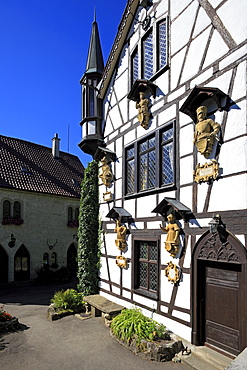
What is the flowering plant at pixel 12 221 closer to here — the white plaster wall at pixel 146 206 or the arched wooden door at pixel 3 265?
the arched wooden door at pixel 3 265

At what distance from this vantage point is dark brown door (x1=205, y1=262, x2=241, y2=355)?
6.01 meters

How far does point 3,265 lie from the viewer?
17.6 m

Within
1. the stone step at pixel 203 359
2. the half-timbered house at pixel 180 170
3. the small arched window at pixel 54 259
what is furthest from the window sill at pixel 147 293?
the small arched window at pixel 54 259

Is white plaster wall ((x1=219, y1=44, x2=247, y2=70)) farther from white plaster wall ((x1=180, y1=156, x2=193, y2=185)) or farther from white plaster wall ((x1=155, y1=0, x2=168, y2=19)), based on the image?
white plaster wall ((x1=155, y1=0, x2=168, y2=19))

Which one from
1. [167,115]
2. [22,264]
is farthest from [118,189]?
[22,264]

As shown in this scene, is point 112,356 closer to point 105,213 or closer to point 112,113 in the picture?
point 105,213

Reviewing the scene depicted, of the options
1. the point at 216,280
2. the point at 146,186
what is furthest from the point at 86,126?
the point at 216,280

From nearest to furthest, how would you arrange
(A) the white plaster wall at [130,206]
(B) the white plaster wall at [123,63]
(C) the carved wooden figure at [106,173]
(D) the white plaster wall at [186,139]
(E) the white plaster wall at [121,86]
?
(D) the white plaster wall at [186,139] → (A) the white plaster wall at [130,206] → (E) the white plaster wall at [121,86] → (B) the white plaster wall at [123,63] → (C) the carved wooden figure at [106,173]

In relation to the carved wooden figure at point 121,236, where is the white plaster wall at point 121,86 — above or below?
above

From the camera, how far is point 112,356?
701cm

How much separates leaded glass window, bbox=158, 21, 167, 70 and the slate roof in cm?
1242

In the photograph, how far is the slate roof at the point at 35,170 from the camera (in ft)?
61.6

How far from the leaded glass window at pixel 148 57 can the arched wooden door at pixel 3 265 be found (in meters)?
13.3

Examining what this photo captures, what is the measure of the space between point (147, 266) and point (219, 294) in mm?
2771
